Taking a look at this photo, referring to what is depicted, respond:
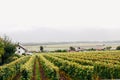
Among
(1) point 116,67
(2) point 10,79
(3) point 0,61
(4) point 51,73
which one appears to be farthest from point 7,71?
(3) point 0,61

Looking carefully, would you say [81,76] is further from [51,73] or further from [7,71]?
[7,71]

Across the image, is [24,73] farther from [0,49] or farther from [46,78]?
[0,49]

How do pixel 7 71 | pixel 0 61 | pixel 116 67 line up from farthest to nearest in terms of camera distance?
pixel 0 61 → pixel 7 71 → pixel 116 67

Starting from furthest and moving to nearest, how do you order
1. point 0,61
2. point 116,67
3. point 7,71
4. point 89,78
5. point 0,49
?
point 0,61 < point 0,49 < point 7,71 < point 116,67 < point 89,78

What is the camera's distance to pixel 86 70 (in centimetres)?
3406

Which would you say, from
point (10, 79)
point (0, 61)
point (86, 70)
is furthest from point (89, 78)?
point (0, 61)

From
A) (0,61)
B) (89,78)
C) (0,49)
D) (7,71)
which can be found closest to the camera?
(89,78)

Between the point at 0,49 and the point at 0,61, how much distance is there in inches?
375

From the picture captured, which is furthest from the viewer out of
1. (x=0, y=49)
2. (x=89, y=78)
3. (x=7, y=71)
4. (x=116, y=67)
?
(x=0, y=49)

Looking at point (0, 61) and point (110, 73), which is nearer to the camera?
point (110, 73)

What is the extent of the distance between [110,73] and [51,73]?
5.51m

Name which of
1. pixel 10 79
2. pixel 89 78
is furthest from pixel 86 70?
pixel 10 79

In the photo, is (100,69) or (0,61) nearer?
(100,69)

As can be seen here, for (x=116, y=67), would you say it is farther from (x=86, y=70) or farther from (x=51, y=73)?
(x=51, y=73)
